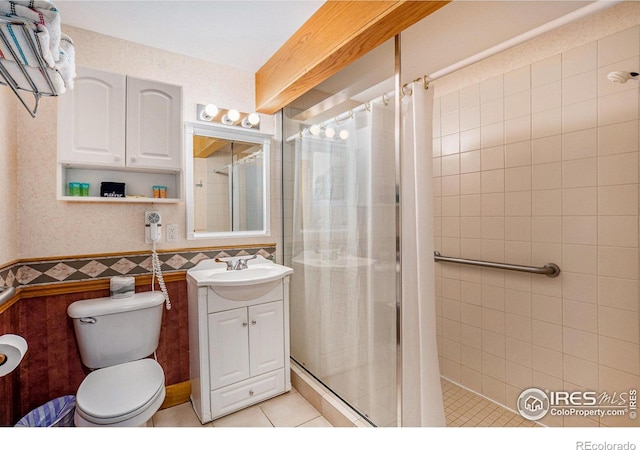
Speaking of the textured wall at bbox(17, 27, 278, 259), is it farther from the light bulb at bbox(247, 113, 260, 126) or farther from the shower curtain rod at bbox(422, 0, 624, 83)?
the shower curtain rod at bbox(422, 0, 624, 83)

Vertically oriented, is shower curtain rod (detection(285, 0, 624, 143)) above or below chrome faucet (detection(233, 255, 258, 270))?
above

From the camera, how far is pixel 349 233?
1.68 meters

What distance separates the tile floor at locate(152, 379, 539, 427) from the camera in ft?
5.80

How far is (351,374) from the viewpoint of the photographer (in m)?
1.71

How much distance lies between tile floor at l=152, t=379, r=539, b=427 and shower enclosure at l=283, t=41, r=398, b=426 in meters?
0.21

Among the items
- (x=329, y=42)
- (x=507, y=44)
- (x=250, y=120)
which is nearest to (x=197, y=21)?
(x=250, y=120)

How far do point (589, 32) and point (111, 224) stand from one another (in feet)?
9.18

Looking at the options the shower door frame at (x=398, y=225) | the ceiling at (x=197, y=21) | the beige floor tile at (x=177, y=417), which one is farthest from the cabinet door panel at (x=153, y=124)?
the beige floor tile at (x=177, y=417)

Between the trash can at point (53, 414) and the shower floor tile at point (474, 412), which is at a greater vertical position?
the trash can at point (53, 414)

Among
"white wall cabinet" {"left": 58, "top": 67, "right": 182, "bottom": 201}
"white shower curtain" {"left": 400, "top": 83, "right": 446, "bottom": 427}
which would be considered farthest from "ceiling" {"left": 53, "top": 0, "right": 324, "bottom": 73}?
"white shower curtain" {"left": 400, "top": 83, "right": 446, "bottom": 427}

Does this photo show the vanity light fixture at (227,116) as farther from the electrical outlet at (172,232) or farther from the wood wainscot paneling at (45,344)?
the wood wainscot paneling at (45,344)

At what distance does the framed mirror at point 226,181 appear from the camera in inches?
79.9

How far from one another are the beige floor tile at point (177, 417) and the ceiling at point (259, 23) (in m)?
2.25

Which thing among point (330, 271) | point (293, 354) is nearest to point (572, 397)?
point (330, 271)
